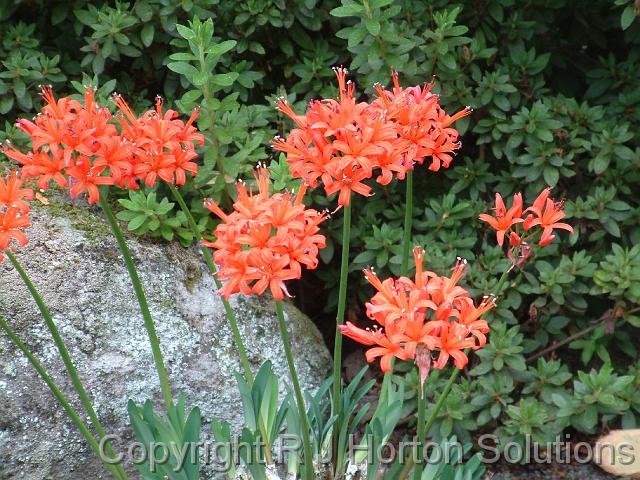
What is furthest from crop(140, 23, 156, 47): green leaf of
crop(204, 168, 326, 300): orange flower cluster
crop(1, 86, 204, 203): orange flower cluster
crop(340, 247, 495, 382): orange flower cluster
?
crop(340, 247, 495, 382): orange flower cluster

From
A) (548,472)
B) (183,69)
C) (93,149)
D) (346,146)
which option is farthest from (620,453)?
(93,149)

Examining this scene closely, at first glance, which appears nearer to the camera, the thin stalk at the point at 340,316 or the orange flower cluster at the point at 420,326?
the orange flower cluster at the point at 420,326

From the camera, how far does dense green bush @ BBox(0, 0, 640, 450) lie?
3752 mm

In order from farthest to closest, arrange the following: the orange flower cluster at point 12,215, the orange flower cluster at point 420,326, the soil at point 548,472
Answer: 1. the soil at point 548,472
2. the orange flower cluster at point 12,215
3. the orange flower cluster at point 420,326

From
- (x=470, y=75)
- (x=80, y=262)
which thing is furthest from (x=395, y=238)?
(x=80, y=262)

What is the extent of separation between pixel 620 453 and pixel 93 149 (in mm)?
2601

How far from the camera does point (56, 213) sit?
3703 millimetres

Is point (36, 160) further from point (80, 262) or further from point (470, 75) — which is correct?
point (470, 75)

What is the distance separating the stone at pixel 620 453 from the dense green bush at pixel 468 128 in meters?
0.07

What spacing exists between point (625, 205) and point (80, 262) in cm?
243

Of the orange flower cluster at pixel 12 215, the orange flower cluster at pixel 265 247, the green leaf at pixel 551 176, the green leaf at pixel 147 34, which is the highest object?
the green leaf at pixel 147 34

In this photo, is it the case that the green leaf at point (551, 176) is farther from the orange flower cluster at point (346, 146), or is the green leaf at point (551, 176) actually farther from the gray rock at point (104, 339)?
the orange flower cluster at point (346, 146)

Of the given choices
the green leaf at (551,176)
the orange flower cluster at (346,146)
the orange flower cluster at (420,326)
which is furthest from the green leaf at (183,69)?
the green leaf at (551,176)

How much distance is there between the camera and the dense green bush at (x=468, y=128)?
12.3ft
